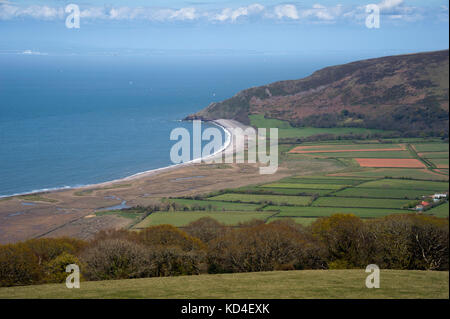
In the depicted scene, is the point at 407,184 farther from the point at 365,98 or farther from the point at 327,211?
the point at 365,98

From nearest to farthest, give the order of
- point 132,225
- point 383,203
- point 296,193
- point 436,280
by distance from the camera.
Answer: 1. point 436,280
2. point 132,225
3. point 383,203
4. point 296,193

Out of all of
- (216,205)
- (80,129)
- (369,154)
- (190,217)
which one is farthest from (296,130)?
(190,217)

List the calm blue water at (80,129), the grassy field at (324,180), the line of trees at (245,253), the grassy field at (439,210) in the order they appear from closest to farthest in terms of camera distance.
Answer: the line of trees at (245,253), the grassy field at (439,210), the grassy field at (324,180), the calm blue water at (80,129)

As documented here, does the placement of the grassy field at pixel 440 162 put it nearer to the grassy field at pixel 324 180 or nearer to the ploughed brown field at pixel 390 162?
the ploughed brown field at pixel 390 162

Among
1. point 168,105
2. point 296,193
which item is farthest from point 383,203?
point 168,105

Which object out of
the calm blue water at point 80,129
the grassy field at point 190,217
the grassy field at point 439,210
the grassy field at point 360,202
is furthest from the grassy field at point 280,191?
the calm blue water at point 80,129

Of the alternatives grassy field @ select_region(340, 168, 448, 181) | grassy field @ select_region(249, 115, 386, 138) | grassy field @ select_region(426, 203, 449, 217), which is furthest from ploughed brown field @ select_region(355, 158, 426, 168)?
grassy field @ select_region(249, 115, 386, 138)
